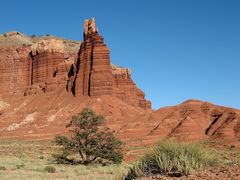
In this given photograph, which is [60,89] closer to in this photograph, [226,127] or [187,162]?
[226,127]

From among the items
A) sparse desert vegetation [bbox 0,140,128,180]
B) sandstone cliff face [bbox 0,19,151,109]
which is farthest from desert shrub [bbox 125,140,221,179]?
sandstone cliff face [bbox 0,19,151,109]

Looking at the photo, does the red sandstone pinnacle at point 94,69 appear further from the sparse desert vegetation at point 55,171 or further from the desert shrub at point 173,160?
the desert shrub at point 173,160

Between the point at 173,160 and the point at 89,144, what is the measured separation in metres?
17.7

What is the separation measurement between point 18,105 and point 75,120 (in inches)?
2597

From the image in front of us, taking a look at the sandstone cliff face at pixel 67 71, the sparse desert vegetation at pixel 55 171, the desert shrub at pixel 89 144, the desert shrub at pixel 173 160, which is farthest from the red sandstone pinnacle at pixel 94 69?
the desert shrub at pixel 173 160

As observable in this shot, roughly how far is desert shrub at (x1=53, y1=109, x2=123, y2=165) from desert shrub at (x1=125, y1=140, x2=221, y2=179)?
15162 millimetres

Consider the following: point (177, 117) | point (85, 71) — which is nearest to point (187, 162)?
point (177, 117)

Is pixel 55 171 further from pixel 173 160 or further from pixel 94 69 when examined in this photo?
pixel 94 69

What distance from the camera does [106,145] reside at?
2917 cm

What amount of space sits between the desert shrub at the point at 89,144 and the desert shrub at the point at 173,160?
15.2m

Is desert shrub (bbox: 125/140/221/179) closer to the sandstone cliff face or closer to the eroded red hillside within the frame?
the eroded red hillside

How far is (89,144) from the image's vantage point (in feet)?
96.1

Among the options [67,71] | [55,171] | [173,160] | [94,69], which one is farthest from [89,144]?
[67,71]

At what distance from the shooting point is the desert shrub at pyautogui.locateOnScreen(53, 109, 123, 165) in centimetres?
2830
